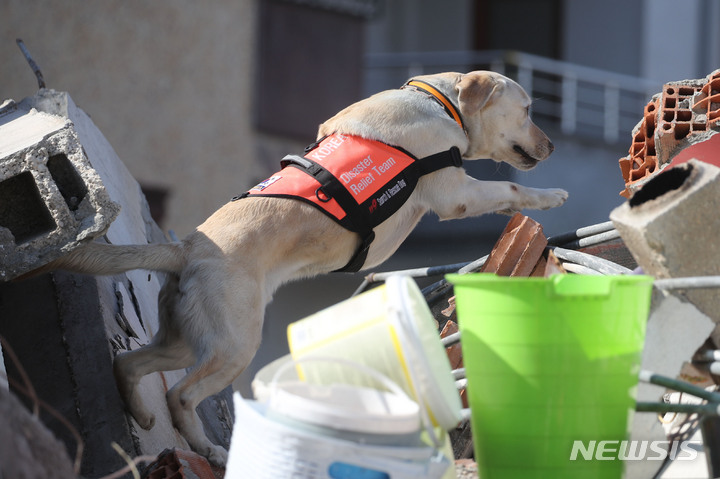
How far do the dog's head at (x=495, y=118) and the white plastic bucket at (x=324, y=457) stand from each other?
260 centimetres

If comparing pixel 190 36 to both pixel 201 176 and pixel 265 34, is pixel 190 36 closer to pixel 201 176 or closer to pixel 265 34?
pixel 265 34

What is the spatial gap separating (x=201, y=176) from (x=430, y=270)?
7.39m

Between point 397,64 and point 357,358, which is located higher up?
point 357,358

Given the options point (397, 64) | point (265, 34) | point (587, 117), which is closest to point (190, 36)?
point (265, 34)

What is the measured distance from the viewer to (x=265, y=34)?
11.3 m

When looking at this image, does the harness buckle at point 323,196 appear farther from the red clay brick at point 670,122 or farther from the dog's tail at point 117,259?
the red clay brick at point 670,122

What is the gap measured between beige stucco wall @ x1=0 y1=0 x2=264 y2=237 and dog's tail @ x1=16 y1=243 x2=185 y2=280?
7074 mm

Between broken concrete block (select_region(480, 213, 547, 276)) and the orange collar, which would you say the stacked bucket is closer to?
broken concrete block (select_region(480, 213, 547, 276))

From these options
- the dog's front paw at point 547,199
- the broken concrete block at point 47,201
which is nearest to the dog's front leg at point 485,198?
the dog's front paw at point 547,199

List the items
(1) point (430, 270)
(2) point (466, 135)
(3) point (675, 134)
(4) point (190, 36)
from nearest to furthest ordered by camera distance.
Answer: (3) point (675, 134) → (1) point (430, 270) → (2) point (466, 135) → (4) point (190, 36)

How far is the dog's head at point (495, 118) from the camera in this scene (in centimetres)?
439

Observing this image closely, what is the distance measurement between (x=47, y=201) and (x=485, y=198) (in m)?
1.96

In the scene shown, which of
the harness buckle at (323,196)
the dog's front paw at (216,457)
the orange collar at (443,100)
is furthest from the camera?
the orange collar at (443,100)

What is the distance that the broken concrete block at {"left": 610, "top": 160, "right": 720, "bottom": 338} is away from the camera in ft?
7.75
